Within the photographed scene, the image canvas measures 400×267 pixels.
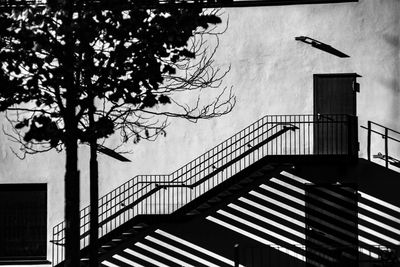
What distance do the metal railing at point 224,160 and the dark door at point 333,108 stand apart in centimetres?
3

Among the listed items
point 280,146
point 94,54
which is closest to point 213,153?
point 280,146

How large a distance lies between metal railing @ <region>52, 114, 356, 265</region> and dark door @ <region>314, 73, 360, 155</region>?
1.1 inches

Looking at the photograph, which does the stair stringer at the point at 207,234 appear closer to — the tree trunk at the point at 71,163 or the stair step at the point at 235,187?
the stair step at the point at 235,187

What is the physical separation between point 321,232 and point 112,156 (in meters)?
6.34

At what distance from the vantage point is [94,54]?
20047 millimetres

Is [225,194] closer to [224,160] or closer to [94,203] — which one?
[224,160]

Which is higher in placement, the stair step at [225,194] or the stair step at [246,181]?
the stair step at [246,181]

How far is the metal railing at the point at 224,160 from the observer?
1138 inches

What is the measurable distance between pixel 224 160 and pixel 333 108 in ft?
11.1

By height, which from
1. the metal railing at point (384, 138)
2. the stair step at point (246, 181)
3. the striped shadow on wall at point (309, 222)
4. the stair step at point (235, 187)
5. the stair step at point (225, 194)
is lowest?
the striped shadow on wall at point (309, 222)

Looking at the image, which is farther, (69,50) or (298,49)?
(298,49)

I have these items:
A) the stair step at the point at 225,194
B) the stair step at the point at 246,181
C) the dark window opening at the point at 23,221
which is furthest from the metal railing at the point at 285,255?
the dark window opening at the point at 23,221

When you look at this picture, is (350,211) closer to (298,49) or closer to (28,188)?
(298,49)

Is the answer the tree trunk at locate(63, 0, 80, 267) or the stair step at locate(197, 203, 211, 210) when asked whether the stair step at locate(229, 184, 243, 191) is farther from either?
the tree trunk at locate(63, 0, 80, 267)
